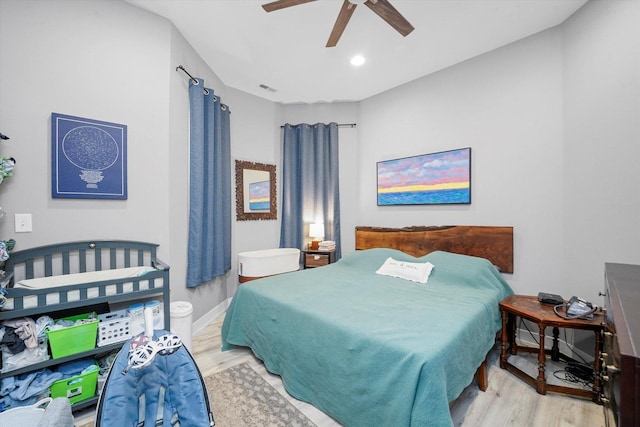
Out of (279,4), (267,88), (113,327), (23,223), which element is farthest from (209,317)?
(279,4)

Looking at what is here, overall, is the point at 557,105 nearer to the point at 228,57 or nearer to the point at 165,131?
the point at 228,57

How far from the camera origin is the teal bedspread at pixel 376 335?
51.2 inches

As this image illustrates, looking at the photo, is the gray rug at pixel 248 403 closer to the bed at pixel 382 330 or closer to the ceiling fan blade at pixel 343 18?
the bed at pixel 382 330

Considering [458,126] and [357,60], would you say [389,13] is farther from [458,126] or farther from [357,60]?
[458,126]

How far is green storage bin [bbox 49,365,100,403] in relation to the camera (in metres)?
1.60

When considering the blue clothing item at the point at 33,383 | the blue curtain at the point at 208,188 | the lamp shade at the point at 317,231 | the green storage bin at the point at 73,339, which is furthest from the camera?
the lamp shade at the point at 317,231

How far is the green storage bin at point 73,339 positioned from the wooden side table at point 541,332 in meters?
2.93

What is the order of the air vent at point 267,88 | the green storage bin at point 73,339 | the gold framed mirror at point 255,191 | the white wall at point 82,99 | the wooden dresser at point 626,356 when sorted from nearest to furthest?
the wooden dresser at point 626,356 < the green storage bin at point 73,339 < the white wall at point 82,99 < the air vent at point 267,88 < the gold framed mirror at point 255,191

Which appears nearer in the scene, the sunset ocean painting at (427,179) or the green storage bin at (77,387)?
the green storage bin at (77,387)

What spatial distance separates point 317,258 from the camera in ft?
12.5

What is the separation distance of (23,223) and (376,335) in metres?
2.32

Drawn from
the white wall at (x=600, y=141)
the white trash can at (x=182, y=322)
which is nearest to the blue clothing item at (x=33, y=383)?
the white trash can at (x=182, y=322)

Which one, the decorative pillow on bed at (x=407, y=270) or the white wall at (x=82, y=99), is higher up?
the white wall at (x=82, y=99)

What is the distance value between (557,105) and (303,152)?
9.55 feet
